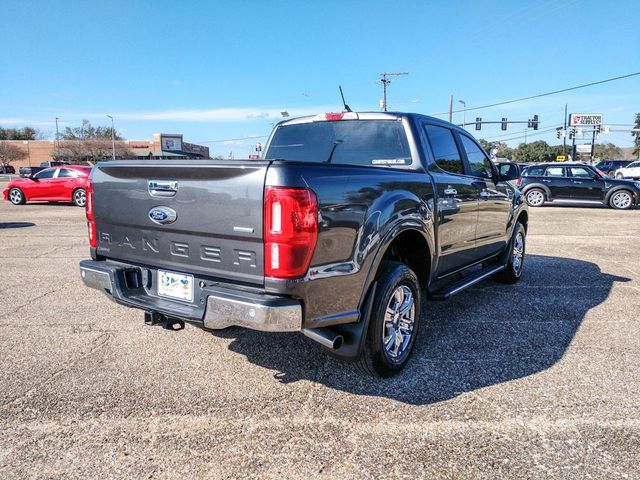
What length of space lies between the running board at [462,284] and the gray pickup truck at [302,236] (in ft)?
0.06

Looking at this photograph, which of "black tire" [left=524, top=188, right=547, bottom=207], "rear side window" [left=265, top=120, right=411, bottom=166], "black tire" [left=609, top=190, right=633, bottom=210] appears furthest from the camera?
"black tire" [left=524, top=188, right=547, bottom=207]

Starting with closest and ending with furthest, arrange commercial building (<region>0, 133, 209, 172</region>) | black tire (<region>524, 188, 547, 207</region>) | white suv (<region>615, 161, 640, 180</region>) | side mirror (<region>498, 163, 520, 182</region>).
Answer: side mirror (<region>498, 163, 520, 182</region>) < black tire (<region>524, 188, 547, 207</region>) < white suv (<region>615, 161, 640, 180</region>) < commercial building (<region>0, 133, 209, 172</region>)

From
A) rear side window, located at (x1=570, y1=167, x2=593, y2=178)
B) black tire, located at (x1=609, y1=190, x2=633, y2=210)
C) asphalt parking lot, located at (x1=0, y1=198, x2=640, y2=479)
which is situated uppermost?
rear side window, located at (x1=570, y1=167, x2=593, y2=178)

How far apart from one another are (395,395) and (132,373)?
1.90 metres

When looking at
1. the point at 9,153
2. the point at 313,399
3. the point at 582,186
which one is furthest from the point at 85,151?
the point at 313,399

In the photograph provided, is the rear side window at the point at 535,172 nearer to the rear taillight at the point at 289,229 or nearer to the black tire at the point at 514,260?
the black tire at the point at 514,260

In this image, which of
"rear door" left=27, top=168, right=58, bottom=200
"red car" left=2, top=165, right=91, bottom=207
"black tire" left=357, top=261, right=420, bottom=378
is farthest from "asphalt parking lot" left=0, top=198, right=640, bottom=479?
"rear door" left=27, top=168, right=58, bottom=200

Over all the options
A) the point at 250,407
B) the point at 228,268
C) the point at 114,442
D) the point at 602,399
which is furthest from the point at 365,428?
the point at 602,399

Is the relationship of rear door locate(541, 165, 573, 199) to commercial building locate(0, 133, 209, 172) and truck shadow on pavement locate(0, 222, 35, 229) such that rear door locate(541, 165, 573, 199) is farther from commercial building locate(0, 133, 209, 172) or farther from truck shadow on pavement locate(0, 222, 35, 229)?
commercial building locate(0, 133, 209, 172)

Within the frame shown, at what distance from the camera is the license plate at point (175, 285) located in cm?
297

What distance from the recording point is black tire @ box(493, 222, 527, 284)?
5.99 meters

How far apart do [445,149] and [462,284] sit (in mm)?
1268

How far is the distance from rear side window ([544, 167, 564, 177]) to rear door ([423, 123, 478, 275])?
49.0ft

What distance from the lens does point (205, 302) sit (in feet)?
9.14
